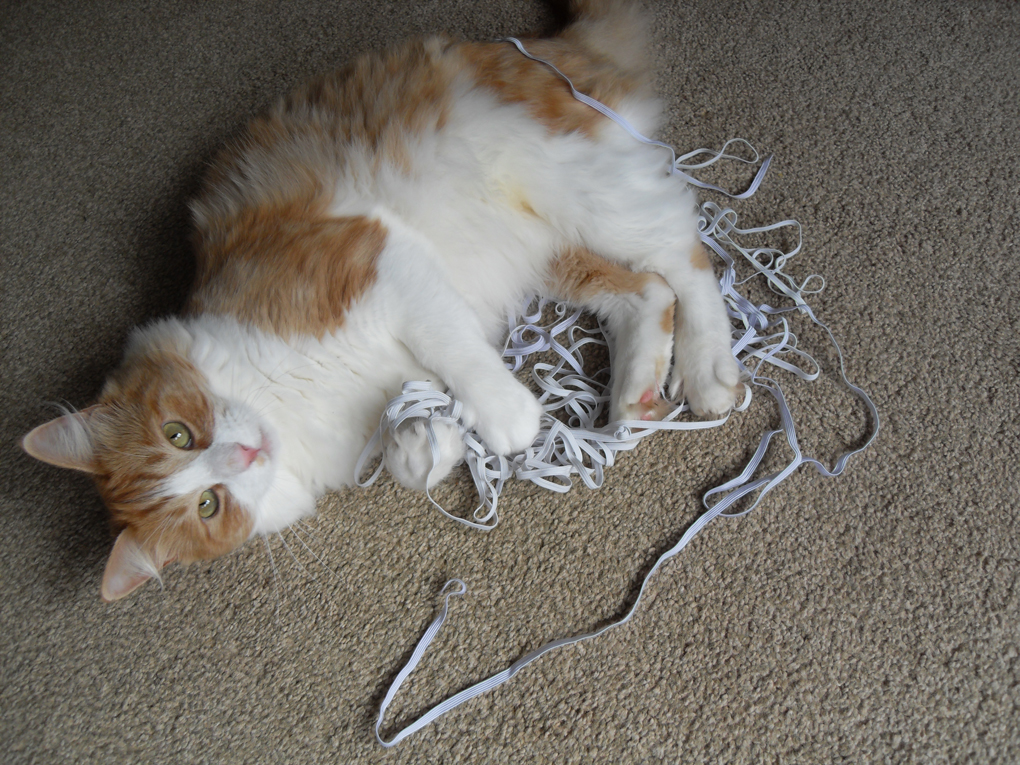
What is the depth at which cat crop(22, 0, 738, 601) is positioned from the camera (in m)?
1.15

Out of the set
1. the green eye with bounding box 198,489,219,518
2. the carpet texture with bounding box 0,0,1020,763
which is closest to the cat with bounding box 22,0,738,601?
the green eye with bounding box 198,489,219,518

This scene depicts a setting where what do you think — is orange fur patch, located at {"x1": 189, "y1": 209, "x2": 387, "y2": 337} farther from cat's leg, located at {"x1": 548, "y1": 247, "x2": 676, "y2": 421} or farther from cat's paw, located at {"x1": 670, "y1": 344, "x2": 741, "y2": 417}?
cat's paw, located at {"x1": 670, "y1": 344, "x2": 741, "y2": 417}

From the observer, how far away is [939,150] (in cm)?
155

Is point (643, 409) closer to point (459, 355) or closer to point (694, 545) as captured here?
point (694, 545)

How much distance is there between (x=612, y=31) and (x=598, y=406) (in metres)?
0.96

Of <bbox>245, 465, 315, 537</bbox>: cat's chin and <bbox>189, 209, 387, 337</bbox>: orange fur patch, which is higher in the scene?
<bbox>189, 209, 387, 337</bbox>: orange fur patch

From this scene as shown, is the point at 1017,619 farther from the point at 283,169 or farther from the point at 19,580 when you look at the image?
the point at 19,580

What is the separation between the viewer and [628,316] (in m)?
1.39

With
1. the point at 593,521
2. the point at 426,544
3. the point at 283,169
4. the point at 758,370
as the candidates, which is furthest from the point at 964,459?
the point at 283,169

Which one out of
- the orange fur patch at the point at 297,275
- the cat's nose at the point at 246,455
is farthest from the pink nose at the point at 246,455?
the orange fur patch at the point at 297,275

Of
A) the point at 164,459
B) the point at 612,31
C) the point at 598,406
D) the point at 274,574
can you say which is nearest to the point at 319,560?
the point at 274,574

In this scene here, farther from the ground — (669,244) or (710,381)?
(669,244)

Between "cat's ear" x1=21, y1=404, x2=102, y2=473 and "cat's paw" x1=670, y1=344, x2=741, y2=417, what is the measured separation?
1.16 metres

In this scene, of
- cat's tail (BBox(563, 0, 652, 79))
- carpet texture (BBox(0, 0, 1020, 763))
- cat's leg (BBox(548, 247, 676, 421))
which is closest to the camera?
carpet texture (BBox(0, 0, 1020, 763))
